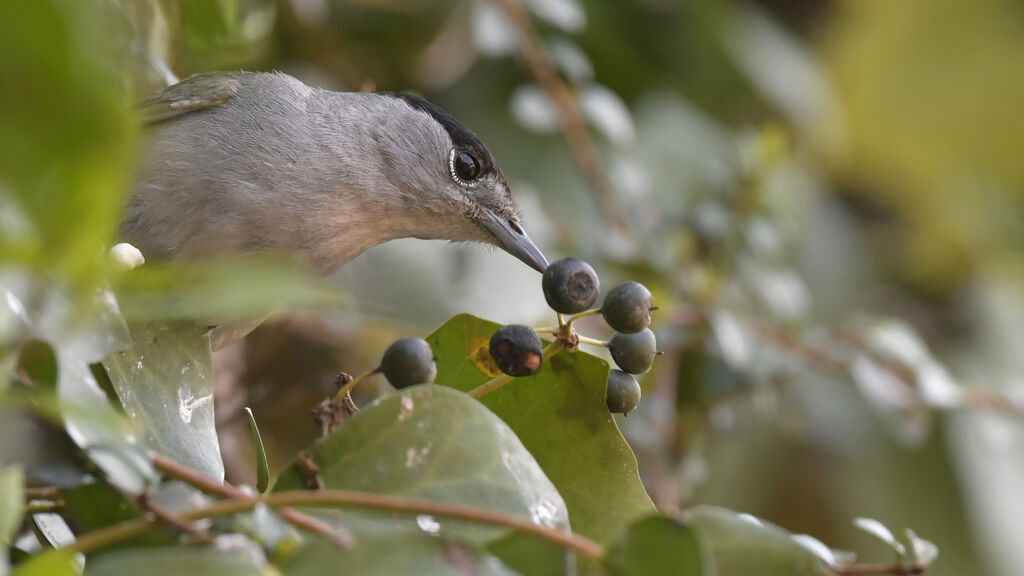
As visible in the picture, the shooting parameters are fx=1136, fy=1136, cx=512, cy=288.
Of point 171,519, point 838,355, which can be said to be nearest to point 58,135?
point 171,519

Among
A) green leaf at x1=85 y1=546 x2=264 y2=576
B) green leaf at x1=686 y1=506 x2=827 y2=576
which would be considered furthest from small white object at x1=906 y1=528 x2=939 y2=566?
green leaf at x1=85 y1=546 x2=264 y2=576

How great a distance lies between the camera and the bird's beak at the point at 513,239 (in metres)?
2.82

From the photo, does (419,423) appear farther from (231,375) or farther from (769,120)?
(769,120)

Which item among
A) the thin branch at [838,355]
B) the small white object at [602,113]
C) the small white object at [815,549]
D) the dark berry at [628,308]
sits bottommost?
the thin branch at [838,355]

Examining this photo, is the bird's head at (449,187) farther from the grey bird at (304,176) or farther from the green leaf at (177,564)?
the green leaf at (177,564)

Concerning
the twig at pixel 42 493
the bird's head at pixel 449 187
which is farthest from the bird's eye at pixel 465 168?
the twig at pixel 42 493

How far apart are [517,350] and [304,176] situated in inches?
49.9

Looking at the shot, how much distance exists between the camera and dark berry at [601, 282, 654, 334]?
157 cm

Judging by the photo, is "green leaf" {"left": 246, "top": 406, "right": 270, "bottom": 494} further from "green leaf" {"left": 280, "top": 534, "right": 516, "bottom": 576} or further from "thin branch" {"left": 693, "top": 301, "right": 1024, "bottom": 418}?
"thin branch" {"left": 693, "top": 301, "right": 1024, "bottom": 418}

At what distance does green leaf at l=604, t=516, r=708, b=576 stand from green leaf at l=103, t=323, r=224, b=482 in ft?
1.78

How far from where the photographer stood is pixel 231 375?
3.40 meters

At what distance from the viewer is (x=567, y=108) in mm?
3674

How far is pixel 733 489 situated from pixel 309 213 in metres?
3.01

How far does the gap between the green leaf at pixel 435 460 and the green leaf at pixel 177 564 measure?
0.22 meters
